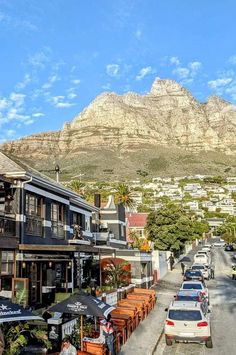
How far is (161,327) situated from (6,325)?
11.0 metres

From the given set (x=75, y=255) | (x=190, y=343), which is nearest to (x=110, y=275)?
(x=75, y=255)

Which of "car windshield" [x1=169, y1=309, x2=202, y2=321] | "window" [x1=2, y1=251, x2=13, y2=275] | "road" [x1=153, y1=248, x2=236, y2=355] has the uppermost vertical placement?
"window" [x1=2, y1=251, x2=13, y2=275]

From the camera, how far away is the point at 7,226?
18359 millimetres

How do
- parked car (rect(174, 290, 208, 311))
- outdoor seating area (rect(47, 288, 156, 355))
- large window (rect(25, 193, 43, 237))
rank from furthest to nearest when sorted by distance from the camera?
parked car (rect(174, 290, 208, 311)) → large window (rect(25, 193, 43, 237)) → outdoor seating area (rect(47, 288, 156, 355))

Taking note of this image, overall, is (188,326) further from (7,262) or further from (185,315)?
(7,262)

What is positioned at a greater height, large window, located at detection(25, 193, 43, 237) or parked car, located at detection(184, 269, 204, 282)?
large window, located at detection(25, 193, 43, 237)

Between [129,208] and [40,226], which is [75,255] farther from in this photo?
[129,208]

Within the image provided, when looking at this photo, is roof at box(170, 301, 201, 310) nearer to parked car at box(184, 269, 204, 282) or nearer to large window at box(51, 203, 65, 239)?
large window at box(51, 203, 65, 239)

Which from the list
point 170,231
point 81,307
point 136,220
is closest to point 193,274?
point 170,231

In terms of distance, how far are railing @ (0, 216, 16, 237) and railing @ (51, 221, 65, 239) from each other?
423cm

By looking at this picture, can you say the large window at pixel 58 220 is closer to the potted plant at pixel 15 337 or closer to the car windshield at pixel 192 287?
the car windshield at pixel 192 287

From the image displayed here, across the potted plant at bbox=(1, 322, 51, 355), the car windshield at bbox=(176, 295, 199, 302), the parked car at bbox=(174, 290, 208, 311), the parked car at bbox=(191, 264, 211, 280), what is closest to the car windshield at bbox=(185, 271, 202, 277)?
the parked car at bbox=(191, 264, 211, 280)

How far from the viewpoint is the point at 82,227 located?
30766 mm

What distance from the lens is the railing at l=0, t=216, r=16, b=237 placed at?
705 inches
